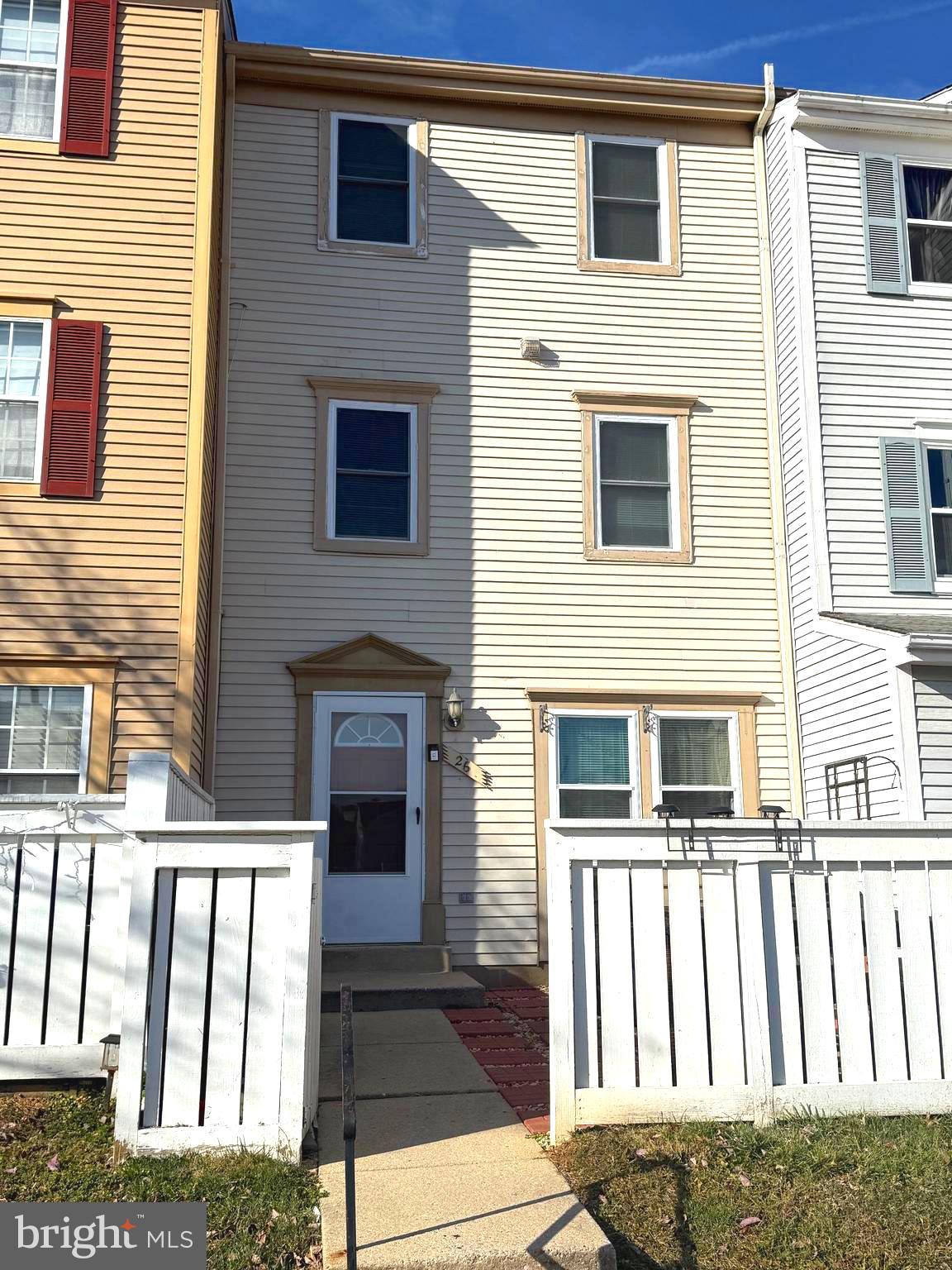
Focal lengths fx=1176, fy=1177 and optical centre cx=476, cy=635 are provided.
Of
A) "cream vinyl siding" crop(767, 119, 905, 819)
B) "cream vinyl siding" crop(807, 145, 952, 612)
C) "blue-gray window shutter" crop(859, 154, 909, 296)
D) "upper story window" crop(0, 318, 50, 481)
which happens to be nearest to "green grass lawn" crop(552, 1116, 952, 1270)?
"cream vinyl siding" crop(767, 119, 905, 819)

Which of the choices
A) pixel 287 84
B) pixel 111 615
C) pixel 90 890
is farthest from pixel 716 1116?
pixel 287 84

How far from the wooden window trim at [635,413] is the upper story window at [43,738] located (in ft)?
15.6

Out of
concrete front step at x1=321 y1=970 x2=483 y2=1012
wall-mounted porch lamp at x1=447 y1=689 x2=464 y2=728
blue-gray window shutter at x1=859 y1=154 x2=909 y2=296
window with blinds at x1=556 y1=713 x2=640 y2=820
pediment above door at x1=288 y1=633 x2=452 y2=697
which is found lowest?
concrete front step at x1=321 y1=970 x2=483 y2=1012

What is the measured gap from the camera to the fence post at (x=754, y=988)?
5.22 m

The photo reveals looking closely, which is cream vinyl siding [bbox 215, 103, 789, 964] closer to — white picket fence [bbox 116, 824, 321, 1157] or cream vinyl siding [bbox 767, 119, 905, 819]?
cream vinyl siding [bbox 767, 119, 905, 819]

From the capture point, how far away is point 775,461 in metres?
11.3

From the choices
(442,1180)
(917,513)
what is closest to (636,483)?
(917,513)

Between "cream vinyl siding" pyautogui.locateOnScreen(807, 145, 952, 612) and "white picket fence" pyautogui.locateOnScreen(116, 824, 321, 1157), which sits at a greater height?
"cream vinyl siding" pyautogui.locateOnScreen(807, 145, 952, 612)

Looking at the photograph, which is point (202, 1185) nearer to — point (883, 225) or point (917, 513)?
point (917, 513)

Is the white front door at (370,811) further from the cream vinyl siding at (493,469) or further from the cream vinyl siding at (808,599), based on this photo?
the cream vinyl siding at (808,599)

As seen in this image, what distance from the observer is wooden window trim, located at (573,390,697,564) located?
1095 cm

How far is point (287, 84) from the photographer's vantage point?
36.6ft

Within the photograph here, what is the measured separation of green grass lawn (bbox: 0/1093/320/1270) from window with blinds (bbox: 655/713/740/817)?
649 centimetres

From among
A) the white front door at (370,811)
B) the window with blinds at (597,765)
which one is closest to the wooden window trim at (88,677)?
the white front door at (370,811)
